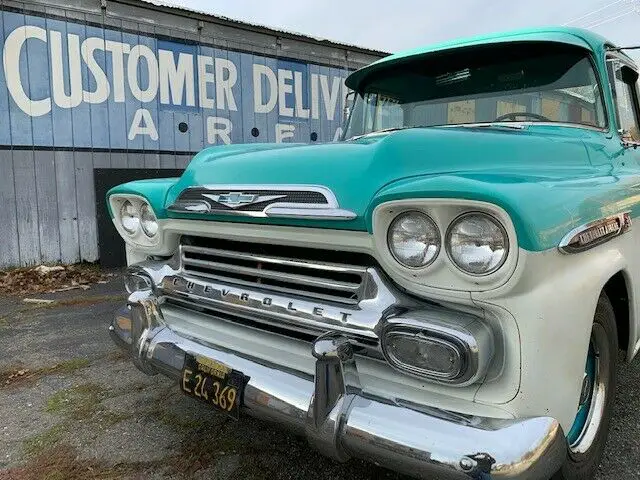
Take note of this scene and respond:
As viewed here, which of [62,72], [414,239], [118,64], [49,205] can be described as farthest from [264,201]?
[118,64]

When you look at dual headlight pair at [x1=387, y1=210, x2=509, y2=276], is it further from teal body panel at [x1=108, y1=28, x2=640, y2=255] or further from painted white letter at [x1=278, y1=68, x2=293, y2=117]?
painted white letter at [x1=278, y1=68, x2=293, y2=117]

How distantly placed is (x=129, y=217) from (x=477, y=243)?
1.81 m

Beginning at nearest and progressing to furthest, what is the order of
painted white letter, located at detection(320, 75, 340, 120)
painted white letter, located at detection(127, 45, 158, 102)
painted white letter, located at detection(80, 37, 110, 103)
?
painted white letter, located at detection(80, 37, 110, 103) < painted white letter, located at detection(127, 45, 158, 102) < painted white letter, located at detection(320, 75, 340, 120)

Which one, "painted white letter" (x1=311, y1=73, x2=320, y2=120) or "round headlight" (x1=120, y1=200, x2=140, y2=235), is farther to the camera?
"painted white letter" (x1=311, y1=73, x2=320, y2=120)

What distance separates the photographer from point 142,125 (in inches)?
263

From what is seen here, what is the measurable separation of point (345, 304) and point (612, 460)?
1430 mm

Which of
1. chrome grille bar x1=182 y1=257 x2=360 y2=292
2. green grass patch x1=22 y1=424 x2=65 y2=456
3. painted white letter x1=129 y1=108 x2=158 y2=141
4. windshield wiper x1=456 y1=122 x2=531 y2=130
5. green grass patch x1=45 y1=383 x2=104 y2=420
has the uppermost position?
painted white letter x1=129 y1=108 x2=158 y2=141

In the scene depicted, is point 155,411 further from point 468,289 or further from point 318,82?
point 318,82

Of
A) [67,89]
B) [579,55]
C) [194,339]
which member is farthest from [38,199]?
[579,55]

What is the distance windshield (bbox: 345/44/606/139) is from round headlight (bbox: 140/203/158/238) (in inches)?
57.5

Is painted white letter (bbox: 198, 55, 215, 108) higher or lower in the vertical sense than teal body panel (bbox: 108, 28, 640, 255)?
higher

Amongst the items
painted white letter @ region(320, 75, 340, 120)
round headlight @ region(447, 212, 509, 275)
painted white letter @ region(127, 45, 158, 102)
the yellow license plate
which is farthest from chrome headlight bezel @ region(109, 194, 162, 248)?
painted white letter @ region(320, 75, 340, 120)

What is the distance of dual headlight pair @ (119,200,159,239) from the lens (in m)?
2.48

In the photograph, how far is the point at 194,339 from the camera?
2.14 m
